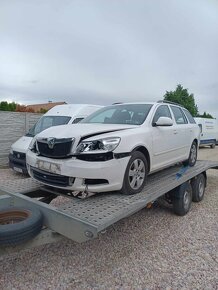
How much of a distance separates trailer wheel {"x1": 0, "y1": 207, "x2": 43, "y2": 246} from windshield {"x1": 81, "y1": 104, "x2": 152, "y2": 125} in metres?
2.19

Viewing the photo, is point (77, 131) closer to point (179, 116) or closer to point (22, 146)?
point (179, 116)

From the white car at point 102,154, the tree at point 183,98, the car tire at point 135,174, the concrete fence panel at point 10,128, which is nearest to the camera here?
the white car at point 102,154

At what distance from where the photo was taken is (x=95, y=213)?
2811 mm

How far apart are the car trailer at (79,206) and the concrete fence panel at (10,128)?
6.49 m

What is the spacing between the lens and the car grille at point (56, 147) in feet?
10.8

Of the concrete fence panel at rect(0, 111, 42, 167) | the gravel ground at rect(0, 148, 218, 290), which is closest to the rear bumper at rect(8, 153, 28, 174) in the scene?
the concrete fence panel at rect(0, 111, 42, 167)

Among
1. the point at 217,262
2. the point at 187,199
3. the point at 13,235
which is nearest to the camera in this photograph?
the point at 13,235

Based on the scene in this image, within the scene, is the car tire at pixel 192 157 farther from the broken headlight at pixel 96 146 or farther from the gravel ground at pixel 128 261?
the broken headlight at pixel 96 146

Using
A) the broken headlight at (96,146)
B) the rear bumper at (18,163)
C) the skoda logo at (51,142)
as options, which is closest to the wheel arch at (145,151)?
the broken headlight at (96,146)

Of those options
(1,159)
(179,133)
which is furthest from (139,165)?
(1,159)

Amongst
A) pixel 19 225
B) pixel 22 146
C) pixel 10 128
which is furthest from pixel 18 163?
pixel 19 225

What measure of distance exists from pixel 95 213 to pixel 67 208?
0.35 metres

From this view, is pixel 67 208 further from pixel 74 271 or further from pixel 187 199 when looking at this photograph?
pixel 187 199

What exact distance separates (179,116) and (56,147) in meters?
3.49
